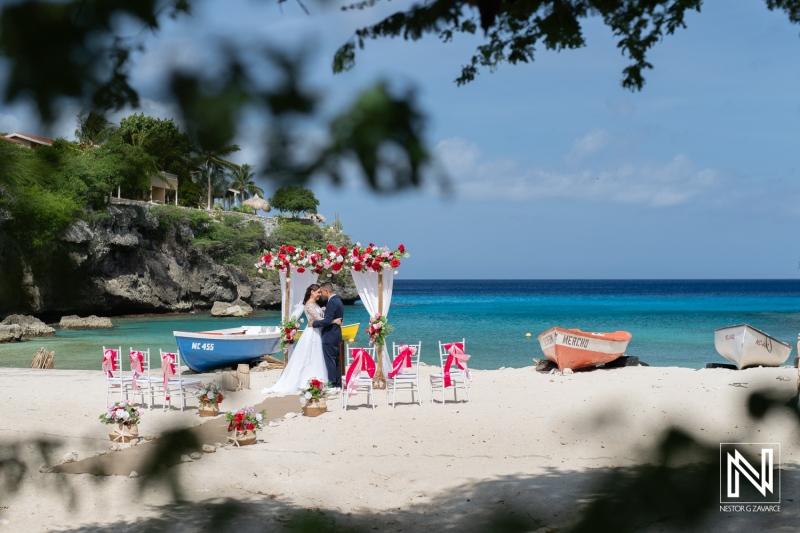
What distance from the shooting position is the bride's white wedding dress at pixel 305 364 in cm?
1239

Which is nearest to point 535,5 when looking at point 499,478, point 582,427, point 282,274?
point 582,427

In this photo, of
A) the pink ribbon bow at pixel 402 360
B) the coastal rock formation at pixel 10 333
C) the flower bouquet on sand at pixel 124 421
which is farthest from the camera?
the coastal rock formation at pixel 10 333

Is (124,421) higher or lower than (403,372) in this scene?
lower

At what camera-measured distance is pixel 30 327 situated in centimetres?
2925

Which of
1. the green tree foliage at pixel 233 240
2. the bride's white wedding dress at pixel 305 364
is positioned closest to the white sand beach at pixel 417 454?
the bride's white wedding dress at pixel 305 364

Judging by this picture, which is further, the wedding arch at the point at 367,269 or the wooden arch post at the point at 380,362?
the wooden arch post at the point at 380,362

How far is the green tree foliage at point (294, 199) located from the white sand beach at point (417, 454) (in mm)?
487

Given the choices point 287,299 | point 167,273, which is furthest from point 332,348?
point 167,273

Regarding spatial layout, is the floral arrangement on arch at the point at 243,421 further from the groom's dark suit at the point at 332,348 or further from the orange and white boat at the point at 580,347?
the orange and white boat at the point at 580,347

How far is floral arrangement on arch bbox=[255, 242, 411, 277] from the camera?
Answer: 12.3 m

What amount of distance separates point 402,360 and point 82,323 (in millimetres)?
28968

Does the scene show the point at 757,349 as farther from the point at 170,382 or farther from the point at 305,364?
the point at 170,382

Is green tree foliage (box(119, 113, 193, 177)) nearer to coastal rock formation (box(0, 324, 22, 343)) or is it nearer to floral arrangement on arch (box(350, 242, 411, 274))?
floral arrangement on arch (box(350, 242, 411, 274))

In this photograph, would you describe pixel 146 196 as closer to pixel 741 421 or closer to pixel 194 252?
pixel 741 421
